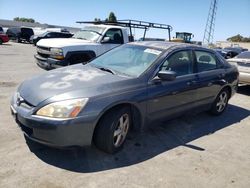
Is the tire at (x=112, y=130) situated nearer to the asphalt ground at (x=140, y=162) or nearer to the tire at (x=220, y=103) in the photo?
the asphalt ground at (x=140, y=162)

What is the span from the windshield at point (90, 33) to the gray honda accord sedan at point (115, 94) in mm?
4176

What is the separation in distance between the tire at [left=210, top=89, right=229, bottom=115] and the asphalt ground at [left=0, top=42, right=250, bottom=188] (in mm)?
927

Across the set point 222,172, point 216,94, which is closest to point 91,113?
point 222,172

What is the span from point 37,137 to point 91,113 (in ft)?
2.38

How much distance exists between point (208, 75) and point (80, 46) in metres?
4.23

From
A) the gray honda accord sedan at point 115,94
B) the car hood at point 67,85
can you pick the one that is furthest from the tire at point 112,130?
the car hood at point 67,85

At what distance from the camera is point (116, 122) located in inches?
141

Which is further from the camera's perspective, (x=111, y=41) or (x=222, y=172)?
(x=111, y=41)

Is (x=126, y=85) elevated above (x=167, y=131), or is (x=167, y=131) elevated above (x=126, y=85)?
(x=126, y=85)

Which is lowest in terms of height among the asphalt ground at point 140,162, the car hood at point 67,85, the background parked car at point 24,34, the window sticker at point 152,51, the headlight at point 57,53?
the background parked car at point 24,34

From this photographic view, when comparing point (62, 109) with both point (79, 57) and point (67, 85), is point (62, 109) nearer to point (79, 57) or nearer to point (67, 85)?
point (67, 85)

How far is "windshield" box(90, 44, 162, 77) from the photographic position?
13.9 feet

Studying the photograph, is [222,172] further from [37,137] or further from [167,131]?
[37,137]

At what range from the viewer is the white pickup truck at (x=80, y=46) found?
7.71 metres
